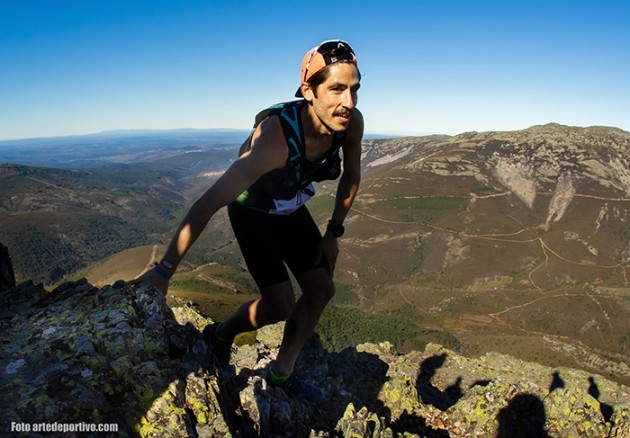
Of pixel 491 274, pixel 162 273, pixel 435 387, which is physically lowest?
pixel 491 274

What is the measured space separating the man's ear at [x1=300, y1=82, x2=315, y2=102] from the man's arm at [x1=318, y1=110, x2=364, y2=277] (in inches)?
39.8

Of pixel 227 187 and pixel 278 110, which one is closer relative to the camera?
pixel 227 187

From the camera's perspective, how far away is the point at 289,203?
17.6 ft

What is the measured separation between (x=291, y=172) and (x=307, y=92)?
39.0 inches

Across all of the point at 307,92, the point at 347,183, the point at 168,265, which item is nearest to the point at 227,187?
the point at 168,265

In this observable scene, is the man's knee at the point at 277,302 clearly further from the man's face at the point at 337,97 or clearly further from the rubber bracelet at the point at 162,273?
the man's face at the point at 337,97

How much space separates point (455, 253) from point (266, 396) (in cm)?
16009

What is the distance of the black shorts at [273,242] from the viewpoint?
17.8ft

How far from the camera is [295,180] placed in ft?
16.5

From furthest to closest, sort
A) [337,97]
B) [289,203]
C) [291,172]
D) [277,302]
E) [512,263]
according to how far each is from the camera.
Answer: [512,263] → [277,302] → [289,203] → [291,172] → [337,97]

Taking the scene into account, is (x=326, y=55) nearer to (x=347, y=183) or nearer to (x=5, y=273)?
(x=347, y=183)

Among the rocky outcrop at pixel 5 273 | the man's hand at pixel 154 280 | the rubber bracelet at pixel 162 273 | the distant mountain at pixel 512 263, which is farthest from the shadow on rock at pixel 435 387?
the distant mountain at pixel 512 263

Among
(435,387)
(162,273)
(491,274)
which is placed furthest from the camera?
(491,274)

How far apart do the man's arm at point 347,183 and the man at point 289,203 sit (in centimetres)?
2
